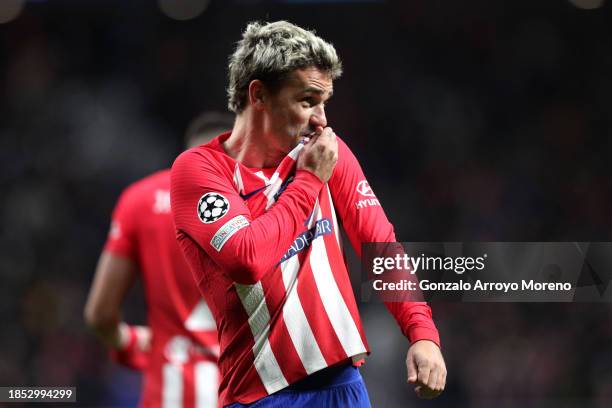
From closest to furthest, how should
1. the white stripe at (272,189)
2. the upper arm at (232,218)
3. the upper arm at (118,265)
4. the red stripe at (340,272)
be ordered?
the upper arm at (232,218)
the red stripe at (340,272)
the white stripe at (272,189)
the upper arm at (118,265)

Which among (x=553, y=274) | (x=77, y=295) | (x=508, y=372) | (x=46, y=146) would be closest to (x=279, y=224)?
(x=553, y=274)

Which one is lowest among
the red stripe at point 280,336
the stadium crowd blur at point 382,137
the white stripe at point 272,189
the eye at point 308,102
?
the red stripe at point 280,336

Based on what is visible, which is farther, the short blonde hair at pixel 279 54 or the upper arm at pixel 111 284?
the upper arm at pixel 111 284

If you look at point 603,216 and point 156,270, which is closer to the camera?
point 156,270

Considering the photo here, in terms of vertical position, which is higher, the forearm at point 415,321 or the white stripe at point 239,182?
the white stripe at point 239,182

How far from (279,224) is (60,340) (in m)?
5.75

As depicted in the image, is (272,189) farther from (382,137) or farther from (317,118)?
(382,137)

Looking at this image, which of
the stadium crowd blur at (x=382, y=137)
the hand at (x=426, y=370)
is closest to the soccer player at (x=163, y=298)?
the hand at (x=426, y=370)

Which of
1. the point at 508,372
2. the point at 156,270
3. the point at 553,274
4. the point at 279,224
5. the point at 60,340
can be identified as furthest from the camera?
the point at 60,340

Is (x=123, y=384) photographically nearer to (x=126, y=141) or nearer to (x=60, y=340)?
(x=60, y=340)

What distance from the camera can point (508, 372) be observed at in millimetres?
6961

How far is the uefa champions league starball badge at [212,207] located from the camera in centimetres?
232

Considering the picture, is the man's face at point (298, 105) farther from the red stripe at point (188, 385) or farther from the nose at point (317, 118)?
the red stripe at point (188, 385)

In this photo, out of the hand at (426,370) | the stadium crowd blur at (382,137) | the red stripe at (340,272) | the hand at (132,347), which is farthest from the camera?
the stadium crowd blur at (382,137)
